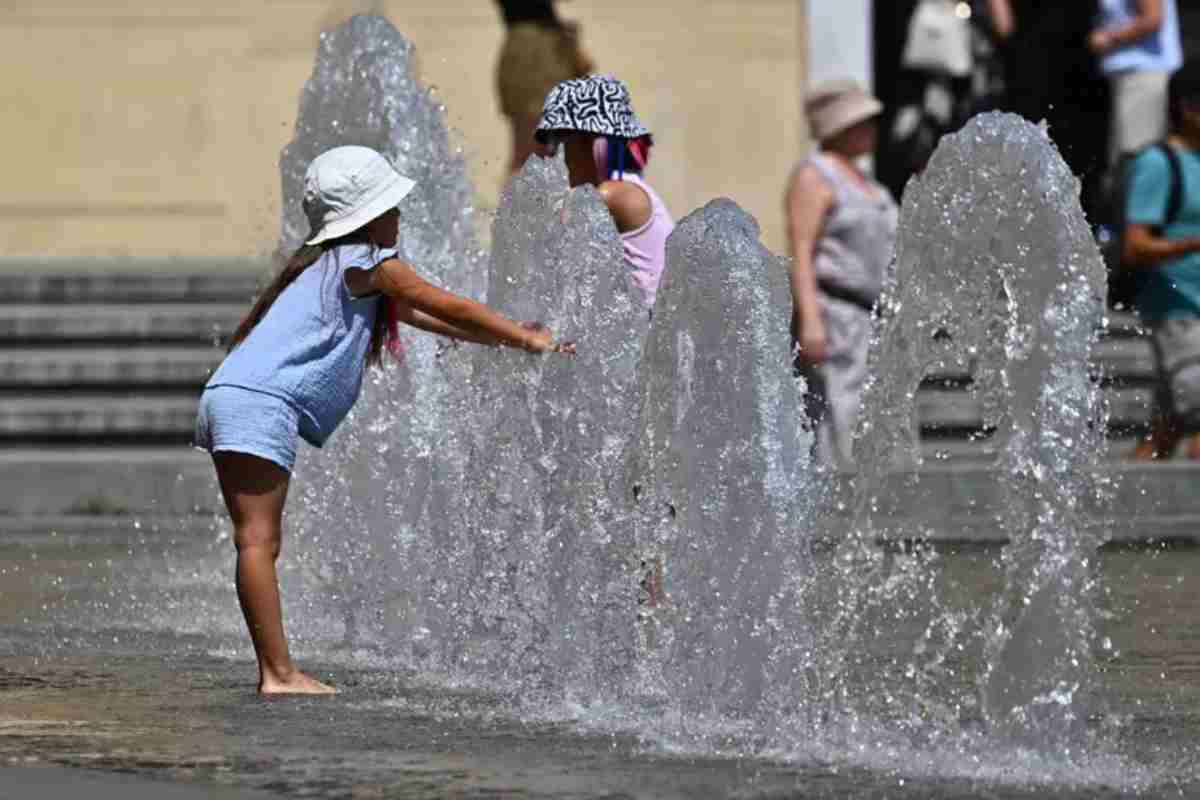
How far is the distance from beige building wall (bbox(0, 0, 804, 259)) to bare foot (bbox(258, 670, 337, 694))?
9.38 m

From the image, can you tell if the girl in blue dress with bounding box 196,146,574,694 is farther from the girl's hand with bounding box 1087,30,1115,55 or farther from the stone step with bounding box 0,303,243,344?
the girl's hand with bounding box 1087,30,1115,55

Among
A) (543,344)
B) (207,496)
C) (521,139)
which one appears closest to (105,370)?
(207,496)

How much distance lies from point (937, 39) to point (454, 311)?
9130mm

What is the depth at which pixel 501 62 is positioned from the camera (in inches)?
617

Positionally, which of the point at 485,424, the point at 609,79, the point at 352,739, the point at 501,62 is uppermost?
the point at 501,62

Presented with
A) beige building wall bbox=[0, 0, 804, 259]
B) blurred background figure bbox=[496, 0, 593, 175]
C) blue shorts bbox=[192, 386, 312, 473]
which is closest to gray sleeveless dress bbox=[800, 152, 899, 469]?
blurred background figure bbox=[496, 0, 593, 175]

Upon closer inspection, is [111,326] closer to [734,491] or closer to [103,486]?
[103,486]

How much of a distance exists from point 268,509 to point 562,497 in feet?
2.19

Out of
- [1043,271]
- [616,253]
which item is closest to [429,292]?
[616,253]

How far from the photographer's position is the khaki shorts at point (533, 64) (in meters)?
15.5

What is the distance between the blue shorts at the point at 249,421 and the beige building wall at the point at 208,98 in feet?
30.2

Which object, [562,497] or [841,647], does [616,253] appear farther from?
[841,647]

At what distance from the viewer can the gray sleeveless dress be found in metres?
12.4

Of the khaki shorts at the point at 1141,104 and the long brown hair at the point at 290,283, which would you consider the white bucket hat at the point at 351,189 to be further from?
the khaki shorts at the point at 1141,104
